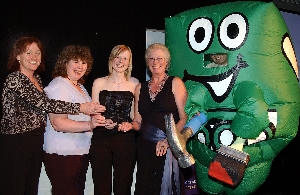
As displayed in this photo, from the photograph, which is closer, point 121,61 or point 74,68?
point 74,68

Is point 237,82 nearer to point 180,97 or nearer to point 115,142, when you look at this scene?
point 180,97

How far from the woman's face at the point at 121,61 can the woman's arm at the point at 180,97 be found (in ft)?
1.27

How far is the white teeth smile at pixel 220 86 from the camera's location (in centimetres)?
248

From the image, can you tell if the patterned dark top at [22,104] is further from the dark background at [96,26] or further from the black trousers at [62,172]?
the dark background at [96,26]

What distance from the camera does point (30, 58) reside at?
8.14 ft

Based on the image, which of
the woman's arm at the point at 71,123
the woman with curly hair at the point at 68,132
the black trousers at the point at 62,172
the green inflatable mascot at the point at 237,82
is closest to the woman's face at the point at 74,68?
the woman with curly hair at the point at 68,132

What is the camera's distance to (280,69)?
2.49 m

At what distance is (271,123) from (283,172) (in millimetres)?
2492

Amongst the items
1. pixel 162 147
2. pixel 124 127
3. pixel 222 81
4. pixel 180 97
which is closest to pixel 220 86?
pixel 222 81

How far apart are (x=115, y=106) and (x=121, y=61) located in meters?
0.33

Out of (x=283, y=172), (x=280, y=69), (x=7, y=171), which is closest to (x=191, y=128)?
(x=280, y=69)

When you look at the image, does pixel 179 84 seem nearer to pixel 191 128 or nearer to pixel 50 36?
pixel 191 128

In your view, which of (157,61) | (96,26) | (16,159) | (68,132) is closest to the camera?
(16,159)

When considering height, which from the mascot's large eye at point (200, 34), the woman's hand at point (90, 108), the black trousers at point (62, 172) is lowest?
the black trousers at point (62, 172)
